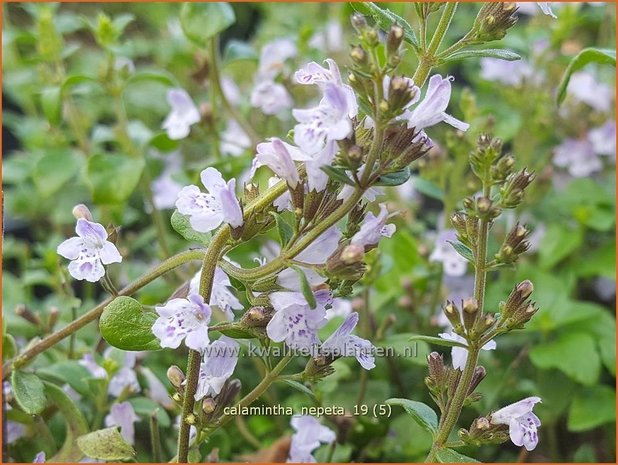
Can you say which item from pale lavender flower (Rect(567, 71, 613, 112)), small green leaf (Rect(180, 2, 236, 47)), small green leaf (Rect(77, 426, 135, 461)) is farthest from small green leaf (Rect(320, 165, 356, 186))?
pale lavender flower (Rect(567, 71, 613, 112))

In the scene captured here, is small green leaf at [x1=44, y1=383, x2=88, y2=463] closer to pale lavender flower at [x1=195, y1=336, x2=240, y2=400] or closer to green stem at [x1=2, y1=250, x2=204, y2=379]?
green stem at [x1=2, y1=250, x2=204, y2=379]

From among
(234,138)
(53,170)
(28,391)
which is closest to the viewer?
(28,391)

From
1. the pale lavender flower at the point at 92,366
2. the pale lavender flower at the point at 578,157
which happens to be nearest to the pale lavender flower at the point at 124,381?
the pale lavender flower at the point at 92,366

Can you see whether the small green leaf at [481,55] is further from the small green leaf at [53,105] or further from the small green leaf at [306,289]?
the small green leaf at [53,105]

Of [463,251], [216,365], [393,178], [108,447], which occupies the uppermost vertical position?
[393,178]

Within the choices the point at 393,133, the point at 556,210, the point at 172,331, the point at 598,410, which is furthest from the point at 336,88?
the point at 556,210

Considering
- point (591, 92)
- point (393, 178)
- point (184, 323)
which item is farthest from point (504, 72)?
point (184, 323)

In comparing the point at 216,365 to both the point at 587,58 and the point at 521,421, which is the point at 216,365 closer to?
the point at 521,421
